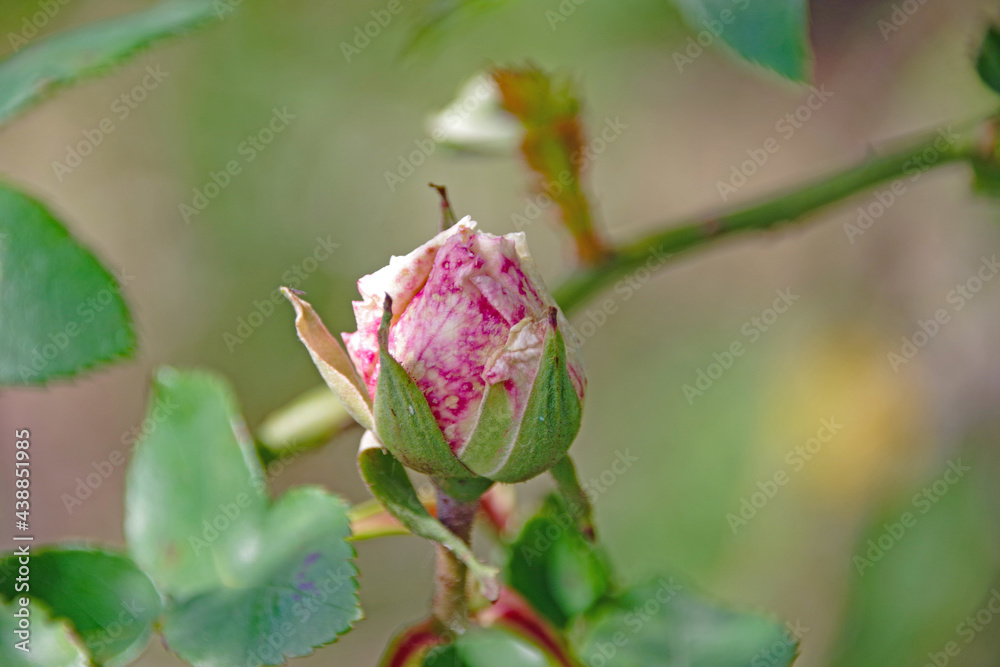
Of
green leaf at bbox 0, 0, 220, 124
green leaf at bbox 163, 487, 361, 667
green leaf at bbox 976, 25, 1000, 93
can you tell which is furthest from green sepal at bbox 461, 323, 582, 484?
green leaf at bbox 976, 25, 1000, 93

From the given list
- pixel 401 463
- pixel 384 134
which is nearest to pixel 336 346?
pixel 401 463

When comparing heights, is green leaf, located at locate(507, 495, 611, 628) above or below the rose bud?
below

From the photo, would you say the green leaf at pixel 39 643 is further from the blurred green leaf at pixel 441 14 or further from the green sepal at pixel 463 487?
the blurred green leaf at pixel 441 14

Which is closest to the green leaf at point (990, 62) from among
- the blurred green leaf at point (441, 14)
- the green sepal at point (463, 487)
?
the blurred green leaf at point (441, 14)

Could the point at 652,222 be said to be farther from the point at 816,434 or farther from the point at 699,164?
the point at 816,434

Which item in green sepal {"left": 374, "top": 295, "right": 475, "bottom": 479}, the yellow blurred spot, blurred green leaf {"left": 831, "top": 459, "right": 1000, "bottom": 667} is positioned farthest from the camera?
the yellow blurred spot

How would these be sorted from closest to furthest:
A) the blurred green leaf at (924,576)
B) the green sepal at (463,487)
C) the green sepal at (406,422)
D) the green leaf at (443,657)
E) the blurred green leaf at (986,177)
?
1. the green sepal at (406,422)
2. the green sepal at (463,487)
3. the green leaf at (443,657)
4. the blurred green leaf at (986,177)
5. the blurred green leaf at (924,576)

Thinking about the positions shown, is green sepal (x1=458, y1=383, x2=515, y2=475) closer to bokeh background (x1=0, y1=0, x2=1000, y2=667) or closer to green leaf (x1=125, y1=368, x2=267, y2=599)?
green leaf (x1=125, y1=368, x2=267, y2=599)
